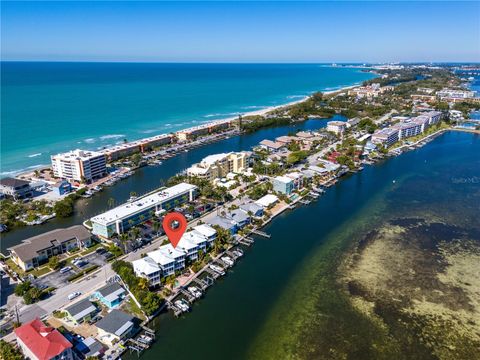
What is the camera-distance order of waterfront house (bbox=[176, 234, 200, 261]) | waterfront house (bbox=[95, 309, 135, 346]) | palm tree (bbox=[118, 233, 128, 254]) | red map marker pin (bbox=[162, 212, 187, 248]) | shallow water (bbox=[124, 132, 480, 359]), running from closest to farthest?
waterfront house (bbox=[95, 309, 135, 346]), shallow water (bbox=[124, 132, 480, 359]), waterfront house (bbox=[176, 234, 200, 261]), red map marker pin (bbox=[162, 212, 187, 248]), palm tree (bbox=[118, 233, 128, 254])

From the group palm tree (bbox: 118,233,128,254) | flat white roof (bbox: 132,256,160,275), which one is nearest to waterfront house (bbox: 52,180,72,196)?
palm tree (bbox: 118,233,128,254)

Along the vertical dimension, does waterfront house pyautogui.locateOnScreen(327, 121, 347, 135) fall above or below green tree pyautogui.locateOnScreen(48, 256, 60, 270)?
above

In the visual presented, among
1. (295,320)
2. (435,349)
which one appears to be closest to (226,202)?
(295,320)

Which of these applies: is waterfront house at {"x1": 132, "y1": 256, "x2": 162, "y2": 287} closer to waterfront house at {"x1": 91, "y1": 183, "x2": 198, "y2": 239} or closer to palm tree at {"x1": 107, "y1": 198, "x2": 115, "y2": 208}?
waterfront house at {"x1": 91, "y1": 183, "x2": 198, "y2": 239}

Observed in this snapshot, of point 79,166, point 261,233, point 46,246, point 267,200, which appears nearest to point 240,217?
point 261,233

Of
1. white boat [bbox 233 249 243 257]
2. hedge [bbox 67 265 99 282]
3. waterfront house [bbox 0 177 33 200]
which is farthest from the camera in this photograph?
waterfront house [bbox 0 177 33 200]

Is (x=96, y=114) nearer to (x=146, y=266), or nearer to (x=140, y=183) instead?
(x=140, y=183)

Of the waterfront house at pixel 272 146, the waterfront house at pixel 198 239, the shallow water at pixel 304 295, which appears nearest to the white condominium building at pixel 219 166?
the waterfront house at pixel 272 146
